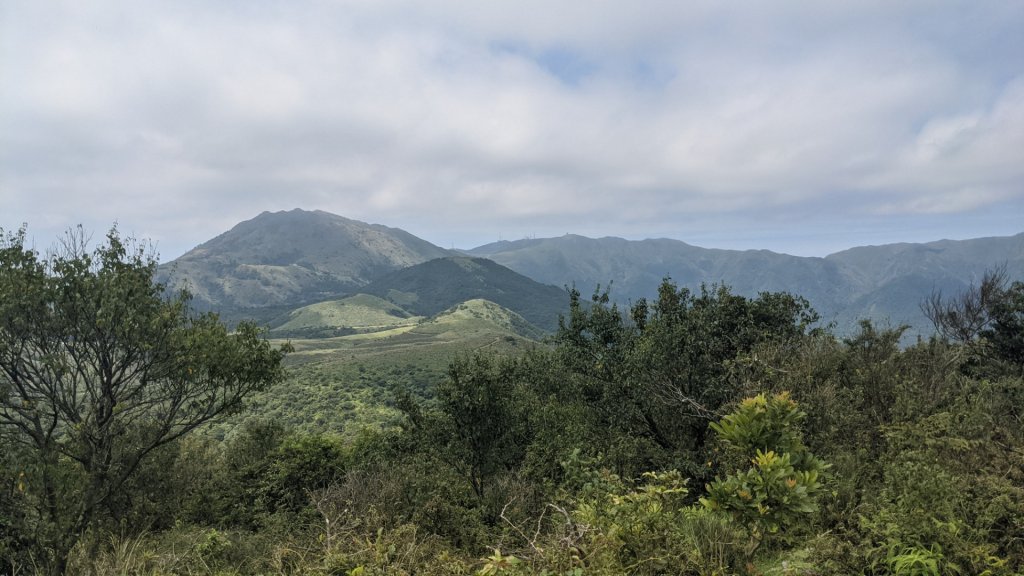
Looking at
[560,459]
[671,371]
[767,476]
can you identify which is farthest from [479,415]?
[767,476]

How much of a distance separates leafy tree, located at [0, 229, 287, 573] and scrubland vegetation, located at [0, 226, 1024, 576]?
9 cm

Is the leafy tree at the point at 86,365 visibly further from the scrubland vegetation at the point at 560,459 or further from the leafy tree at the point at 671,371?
the leafy tree at the point at 671,371

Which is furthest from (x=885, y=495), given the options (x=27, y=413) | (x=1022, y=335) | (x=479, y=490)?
(x=1022, y=335)

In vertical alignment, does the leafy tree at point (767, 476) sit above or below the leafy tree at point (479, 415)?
above

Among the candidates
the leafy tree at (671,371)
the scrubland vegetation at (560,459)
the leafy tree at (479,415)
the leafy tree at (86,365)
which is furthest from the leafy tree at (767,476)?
the leafy tree at (86,365)

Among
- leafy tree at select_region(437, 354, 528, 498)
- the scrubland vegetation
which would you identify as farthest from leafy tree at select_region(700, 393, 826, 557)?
leafy tree at select_region(437, 354, 528, 498)

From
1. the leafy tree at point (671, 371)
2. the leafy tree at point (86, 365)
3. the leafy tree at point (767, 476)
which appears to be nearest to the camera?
the leafy tree at point (767, 476)

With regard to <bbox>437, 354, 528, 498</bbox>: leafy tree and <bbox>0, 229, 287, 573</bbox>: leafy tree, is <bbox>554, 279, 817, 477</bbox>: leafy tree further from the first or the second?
<bbox>0, 229, 287, 573</bbox>: leafy tree

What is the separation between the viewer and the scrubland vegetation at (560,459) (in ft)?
21.9

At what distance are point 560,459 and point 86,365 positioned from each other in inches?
678

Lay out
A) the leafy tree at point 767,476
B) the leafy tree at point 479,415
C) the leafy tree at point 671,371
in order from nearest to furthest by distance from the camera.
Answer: the leafy tree at point 767,476
the leafy tree at point 671,371
the leafy tree at point 479,415

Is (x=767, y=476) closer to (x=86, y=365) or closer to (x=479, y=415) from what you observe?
(x=479, y=415)

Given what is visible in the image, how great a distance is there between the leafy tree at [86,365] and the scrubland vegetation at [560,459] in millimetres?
87

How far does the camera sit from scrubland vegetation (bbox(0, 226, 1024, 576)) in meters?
6.68
